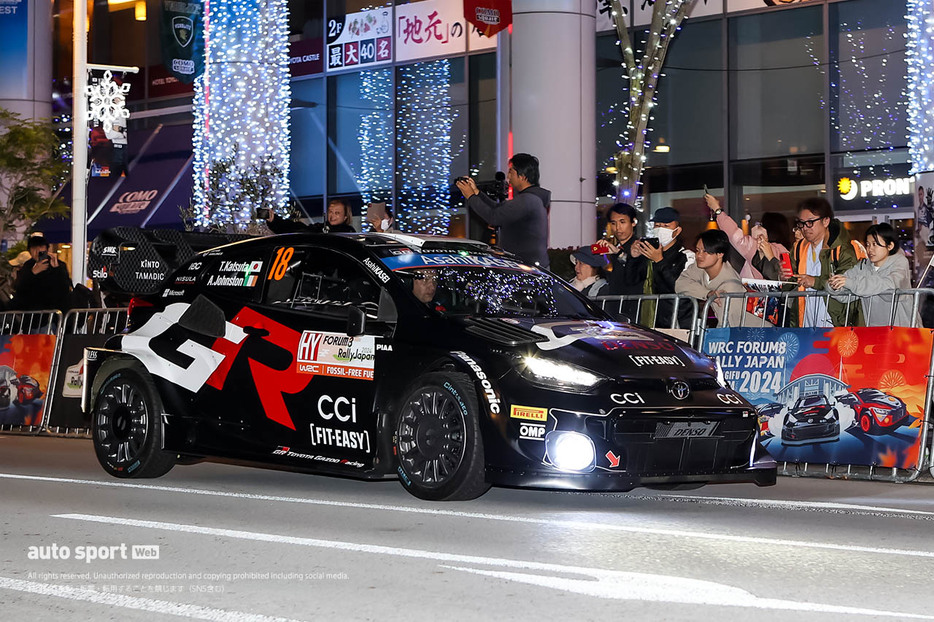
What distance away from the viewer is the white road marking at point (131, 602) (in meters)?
5.55

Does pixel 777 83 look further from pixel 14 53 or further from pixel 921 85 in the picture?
pixel 14 53

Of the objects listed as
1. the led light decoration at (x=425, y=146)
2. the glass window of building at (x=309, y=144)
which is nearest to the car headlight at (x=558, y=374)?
the led light decoration at (x=425, y=146)

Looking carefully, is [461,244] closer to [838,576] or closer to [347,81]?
[838,576]

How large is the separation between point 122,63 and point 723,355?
32074 mm

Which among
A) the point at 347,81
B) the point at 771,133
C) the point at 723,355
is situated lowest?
the point at 723,355

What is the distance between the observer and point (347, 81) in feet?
105

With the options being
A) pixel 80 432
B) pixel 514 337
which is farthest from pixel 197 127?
pixel 514 337

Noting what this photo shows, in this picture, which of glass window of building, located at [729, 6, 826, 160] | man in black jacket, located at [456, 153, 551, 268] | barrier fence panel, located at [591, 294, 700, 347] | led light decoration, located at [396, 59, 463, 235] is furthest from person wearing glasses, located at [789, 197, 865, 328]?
led light decoration, located at [396, 59, 463, 235]

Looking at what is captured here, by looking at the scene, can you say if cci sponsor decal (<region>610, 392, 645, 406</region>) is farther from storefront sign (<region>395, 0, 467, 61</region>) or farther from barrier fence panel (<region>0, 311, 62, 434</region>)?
storefront sign (<region>395, 0, 467, 61</region>)

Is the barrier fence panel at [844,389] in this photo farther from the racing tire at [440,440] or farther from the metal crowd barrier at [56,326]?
the metal crowd barrier at [56,326]

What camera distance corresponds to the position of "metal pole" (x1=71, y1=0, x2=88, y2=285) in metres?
22.1

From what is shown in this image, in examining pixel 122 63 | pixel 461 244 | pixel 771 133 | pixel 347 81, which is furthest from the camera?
pixel 122 63

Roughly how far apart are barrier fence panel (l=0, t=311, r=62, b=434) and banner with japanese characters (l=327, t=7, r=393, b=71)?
15.5m

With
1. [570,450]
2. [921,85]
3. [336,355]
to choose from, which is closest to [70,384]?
[336,355]
